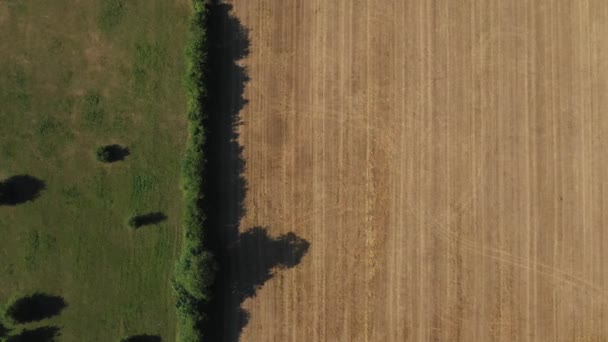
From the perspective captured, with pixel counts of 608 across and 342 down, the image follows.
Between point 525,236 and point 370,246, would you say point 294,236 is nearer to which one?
point 370,246

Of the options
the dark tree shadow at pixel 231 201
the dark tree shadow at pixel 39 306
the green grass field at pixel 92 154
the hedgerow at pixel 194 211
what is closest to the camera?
the hedgerow at pixel 194 211

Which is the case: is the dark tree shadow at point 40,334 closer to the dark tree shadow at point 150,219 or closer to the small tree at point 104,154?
the dark tree shadow at point 150,219

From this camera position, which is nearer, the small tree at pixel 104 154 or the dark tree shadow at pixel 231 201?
the small tree at pixel 104 154

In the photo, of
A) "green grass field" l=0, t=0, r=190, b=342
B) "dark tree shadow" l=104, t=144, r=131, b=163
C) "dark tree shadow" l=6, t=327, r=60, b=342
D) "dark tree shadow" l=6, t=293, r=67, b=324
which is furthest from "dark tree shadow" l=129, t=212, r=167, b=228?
"dark tree shadow" l=6, t=327, r=60, b=342

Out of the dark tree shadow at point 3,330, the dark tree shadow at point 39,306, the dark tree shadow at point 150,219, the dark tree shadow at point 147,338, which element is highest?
the dark tree shadow at point 150,219

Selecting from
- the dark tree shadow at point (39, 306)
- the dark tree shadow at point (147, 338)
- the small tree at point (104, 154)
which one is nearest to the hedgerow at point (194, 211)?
the dark tree shadow at point (147, 338)

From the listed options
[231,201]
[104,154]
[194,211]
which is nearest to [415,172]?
[231,201]

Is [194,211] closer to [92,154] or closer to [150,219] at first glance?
[150,219]
